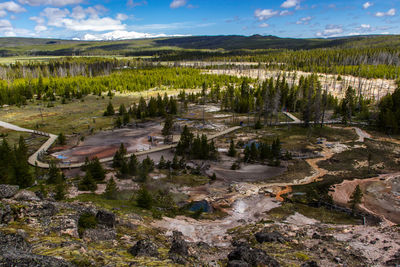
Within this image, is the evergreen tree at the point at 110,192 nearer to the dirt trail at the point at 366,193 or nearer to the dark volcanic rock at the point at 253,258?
the dark volcanic rock at the point at 253,258

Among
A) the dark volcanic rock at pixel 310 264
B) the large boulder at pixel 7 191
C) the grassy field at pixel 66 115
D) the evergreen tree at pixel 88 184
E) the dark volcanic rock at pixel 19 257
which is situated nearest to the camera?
the dark volcanic rock at pixel 19 257

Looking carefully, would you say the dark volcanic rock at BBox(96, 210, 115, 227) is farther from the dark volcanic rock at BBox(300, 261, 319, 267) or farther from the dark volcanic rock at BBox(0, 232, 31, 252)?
the dark volcanic rock at BBox(300, 261, 319, 267)

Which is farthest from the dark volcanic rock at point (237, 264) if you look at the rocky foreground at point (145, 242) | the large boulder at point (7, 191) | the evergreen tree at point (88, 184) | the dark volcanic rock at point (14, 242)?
the evergreen tree at point (88, 184)

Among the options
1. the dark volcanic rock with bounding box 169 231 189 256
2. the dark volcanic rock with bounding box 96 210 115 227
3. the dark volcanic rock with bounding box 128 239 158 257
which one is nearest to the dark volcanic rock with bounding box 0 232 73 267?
the dark volcanic rock with bounding box 128 239 158 257

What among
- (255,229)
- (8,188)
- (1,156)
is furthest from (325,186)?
→ (1,156)

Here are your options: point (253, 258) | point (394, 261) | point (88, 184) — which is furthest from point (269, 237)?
point (88, 184)

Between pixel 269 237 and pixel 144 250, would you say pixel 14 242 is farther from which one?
pixel 269 237

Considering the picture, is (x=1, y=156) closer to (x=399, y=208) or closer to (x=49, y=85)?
(x=399, y=208)
